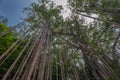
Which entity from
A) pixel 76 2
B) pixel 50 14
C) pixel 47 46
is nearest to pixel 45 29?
pixel 47 46

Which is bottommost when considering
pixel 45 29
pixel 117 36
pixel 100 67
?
pixel 117 36

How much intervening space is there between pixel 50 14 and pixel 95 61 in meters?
3.74

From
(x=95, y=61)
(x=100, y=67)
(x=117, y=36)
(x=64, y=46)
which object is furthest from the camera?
(x=117, y=36)

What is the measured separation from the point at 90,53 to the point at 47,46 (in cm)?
102

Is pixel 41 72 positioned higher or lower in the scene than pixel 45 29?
lower

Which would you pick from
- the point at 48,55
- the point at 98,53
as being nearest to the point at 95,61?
the point at 98,53

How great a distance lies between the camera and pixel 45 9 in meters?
6.43

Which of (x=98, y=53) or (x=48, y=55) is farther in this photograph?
(x=98, y=53)

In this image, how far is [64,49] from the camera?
3.07 meters

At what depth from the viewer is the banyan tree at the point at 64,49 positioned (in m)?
1.74

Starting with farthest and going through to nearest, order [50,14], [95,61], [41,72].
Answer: [50,14], [95,61], [41,72]

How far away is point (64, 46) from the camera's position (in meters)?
3.21

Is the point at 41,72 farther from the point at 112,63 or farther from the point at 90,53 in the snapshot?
the point at 112,63

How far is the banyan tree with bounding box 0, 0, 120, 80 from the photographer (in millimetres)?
1742
